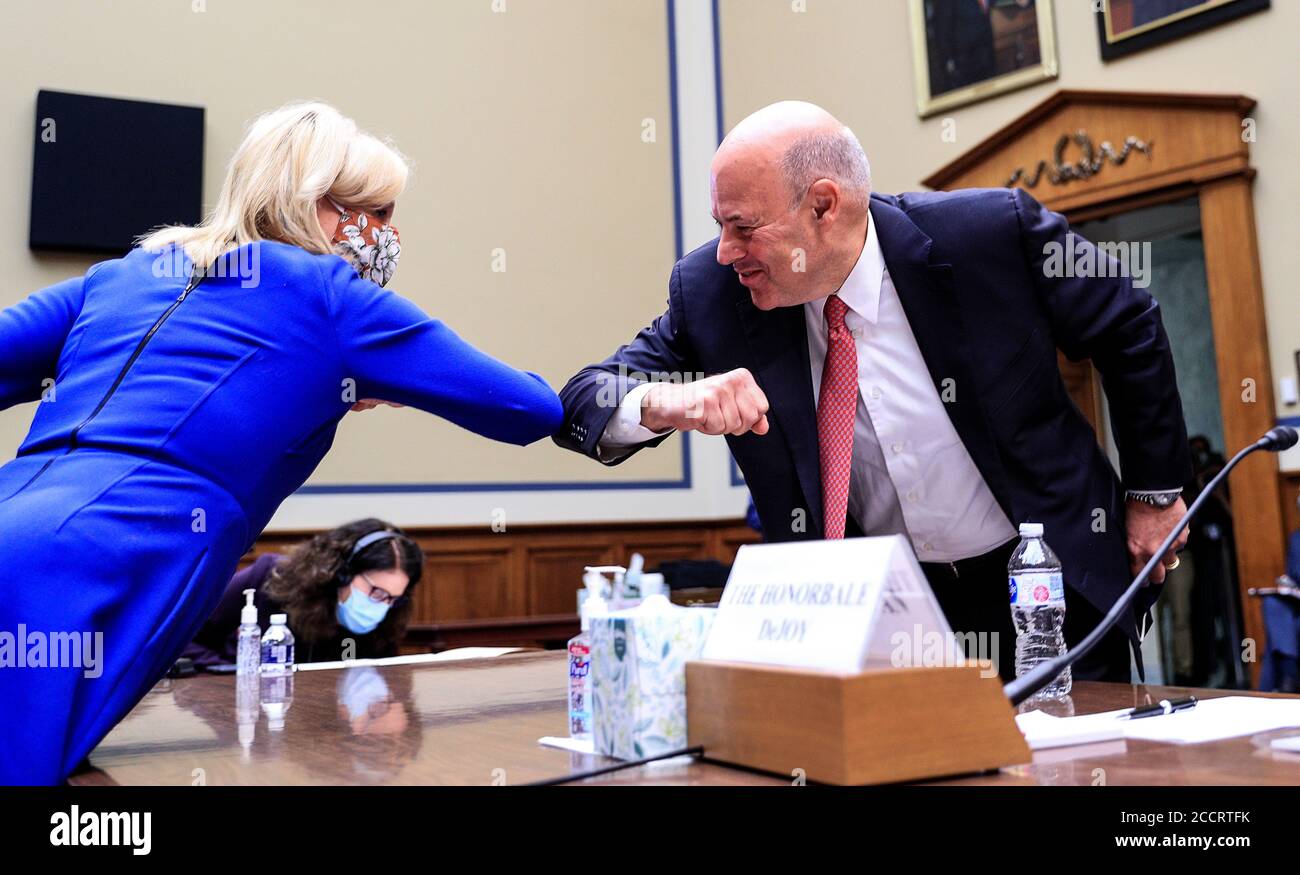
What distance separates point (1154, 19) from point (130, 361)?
5.41 metres

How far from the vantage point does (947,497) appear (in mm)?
1788

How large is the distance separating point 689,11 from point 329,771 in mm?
7165

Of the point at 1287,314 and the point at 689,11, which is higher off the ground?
the point at 689,11

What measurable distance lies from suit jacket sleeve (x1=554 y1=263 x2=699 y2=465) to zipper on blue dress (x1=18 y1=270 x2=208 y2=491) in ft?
1.79

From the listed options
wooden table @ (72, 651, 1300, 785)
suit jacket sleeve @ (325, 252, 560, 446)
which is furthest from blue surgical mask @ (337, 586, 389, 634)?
suit jacket sleeve @ (325, 252, 560, 446)

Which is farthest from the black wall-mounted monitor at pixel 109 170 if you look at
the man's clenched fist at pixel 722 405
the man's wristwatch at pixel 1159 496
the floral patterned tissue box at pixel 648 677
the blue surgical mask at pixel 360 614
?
the floral patterned tissue box at pixel 648 677

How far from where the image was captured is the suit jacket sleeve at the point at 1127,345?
1.76 meters

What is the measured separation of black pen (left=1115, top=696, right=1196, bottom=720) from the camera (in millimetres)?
1168

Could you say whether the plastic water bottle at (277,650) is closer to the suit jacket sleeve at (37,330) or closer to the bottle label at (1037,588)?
the suit jacket sleeve at (37,330)

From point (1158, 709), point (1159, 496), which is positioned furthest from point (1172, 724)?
point (1159, 496)

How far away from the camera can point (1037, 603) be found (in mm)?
1429

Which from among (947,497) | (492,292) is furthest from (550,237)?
(947,497)

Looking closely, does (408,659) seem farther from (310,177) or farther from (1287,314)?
(1287,314)

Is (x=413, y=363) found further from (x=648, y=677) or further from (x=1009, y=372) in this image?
(x=1009, y=372)
